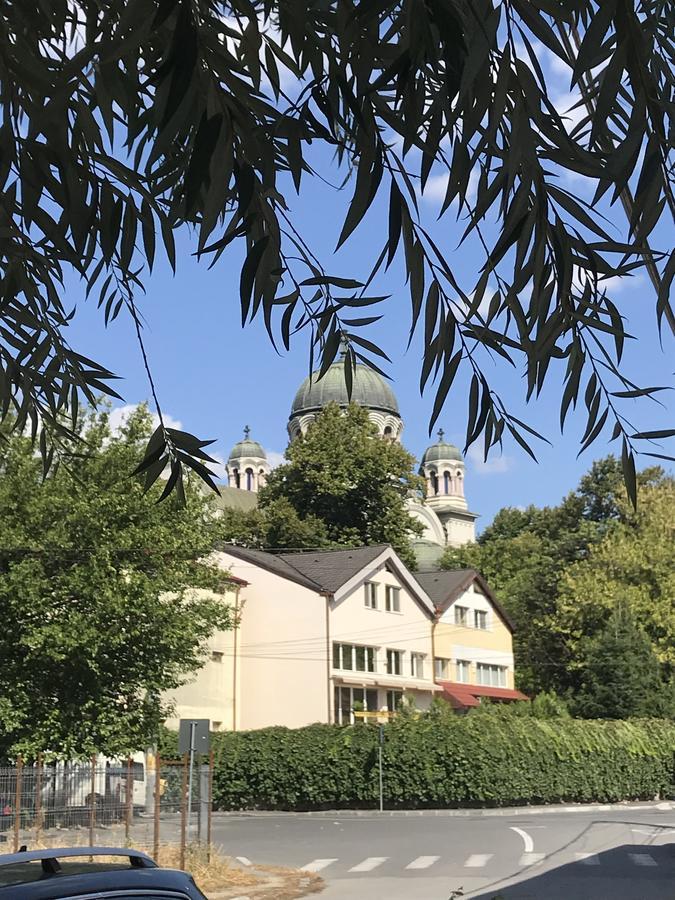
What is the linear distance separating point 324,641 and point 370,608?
12.7 ft

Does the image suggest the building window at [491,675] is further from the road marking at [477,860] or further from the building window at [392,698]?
the road marking at [477,860]

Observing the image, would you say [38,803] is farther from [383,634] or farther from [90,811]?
[383,634]

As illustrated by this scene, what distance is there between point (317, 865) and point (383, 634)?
97.1 feet

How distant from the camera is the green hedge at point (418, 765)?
36812 millimetres

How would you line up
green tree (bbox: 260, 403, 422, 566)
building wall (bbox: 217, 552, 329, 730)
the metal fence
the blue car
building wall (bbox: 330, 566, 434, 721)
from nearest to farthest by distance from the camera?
the blue car → the metal fence → building wall (bbox: 217, 552, 329, 730) → building wall (bbox: 330, 566, 434, 721) → green tree (bbox: 260, 403, 422, 566)

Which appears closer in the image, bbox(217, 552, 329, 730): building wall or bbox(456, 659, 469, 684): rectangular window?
bbox(217, 552, 329, 730): building wall

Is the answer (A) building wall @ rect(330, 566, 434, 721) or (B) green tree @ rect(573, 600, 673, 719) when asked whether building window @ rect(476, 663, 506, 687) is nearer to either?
(A) building wall @ rect(330, 566, 434, 721)

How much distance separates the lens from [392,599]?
52344 millimetres

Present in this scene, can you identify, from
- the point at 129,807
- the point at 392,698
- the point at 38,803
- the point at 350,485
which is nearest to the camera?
the point at 129,807

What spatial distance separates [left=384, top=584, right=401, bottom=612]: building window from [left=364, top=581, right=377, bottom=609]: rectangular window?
0.87 meters

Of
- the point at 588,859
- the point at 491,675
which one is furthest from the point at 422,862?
the point at 491,675

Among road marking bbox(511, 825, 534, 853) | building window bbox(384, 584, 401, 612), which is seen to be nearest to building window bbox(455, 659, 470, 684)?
building window bbox(384, 584, 401, 612)

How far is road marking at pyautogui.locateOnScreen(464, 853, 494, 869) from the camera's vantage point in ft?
66.6

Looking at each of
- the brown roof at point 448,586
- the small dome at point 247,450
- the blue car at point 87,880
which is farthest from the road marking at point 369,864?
the small dome at point 247,450
